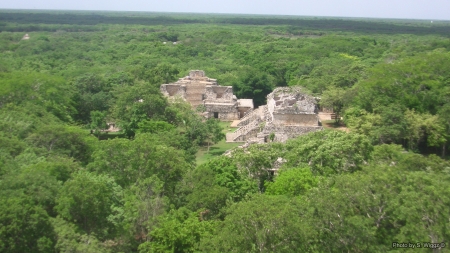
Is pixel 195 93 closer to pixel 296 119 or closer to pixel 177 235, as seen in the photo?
pixel 296 119

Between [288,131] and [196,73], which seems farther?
[196,73]

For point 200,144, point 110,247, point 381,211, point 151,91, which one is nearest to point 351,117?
point 200,144

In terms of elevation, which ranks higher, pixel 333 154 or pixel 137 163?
pixel 333 154

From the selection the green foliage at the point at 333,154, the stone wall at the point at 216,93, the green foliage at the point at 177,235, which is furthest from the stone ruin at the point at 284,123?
the green foliage at the point at 177,235

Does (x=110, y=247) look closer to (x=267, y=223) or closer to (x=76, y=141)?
(x=267, y=223)

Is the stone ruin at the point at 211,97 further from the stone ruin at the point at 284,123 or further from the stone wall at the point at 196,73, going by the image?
the stone ruin at the point at 284,123

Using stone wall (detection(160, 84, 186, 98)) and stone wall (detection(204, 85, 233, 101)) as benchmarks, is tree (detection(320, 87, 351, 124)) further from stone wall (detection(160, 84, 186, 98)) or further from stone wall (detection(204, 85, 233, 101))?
stone wall (detection(160, 84, 186, 98))

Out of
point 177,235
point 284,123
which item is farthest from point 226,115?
point 177,235

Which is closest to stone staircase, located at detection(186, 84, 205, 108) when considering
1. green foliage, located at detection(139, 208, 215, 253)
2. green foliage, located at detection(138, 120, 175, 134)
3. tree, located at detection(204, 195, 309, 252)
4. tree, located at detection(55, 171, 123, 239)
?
green foliage, located at detection(138, 120, 175, 134)

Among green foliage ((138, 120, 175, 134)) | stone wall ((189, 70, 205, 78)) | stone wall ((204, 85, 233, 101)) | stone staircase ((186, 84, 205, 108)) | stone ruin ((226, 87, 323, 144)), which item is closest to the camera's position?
stone ruin ((226, 87, 323, 144))
